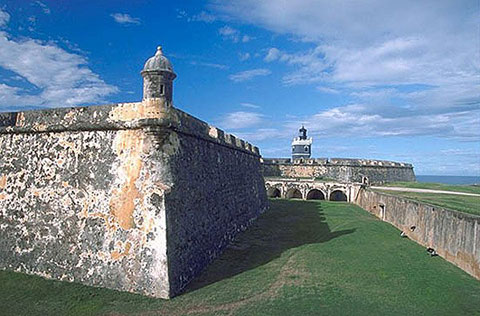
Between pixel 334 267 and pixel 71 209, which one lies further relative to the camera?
pixel 334 267

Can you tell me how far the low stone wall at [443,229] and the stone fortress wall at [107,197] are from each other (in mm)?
7505

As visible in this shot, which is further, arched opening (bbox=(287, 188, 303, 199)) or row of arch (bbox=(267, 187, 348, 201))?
arched opening (bbox=(287, 188, 303, 199))

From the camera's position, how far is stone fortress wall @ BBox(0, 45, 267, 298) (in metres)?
8.06

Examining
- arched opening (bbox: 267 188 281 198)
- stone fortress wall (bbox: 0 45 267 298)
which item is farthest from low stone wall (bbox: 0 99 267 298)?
arched opening (bbox: 267 188 281 198)

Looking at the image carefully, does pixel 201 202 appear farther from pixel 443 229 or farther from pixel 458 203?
pixel 458 203

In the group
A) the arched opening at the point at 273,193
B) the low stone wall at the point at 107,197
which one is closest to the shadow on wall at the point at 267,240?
the low stone wall at the point at 107,197

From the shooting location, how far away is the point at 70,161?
9.20 m

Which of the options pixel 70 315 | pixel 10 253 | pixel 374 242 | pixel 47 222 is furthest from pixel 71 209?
pixel 374 242

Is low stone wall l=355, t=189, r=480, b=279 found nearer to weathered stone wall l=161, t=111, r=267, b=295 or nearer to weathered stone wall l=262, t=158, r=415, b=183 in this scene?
weathered stone wall l=161, t=111, r=267, b=295

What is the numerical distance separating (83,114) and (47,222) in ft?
10.1

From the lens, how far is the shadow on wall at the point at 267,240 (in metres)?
9.69

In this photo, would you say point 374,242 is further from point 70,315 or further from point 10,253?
point 10,253

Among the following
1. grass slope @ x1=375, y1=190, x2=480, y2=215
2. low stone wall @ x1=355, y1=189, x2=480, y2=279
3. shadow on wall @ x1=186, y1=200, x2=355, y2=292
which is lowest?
shadow on wall @ x1=186, y1=200, x2=355, y2=292

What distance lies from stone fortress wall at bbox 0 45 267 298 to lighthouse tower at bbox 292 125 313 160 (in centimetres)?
3692
